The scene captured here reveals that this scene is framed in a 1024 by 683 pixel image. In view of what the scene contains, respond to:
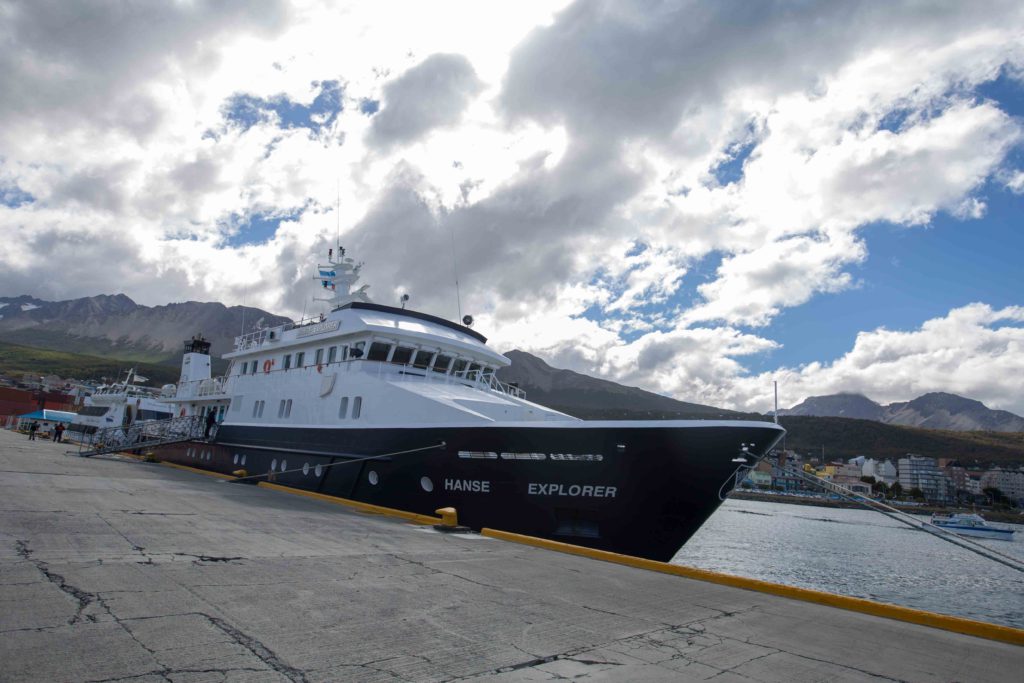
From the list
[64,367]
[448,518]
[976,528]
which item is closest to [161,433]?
[448,518]

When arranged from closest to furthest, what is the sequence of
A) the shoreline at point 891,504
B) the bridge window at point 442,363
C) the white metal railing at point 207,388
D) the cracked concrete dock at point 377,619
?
the cracked concrete dock at point 377,619 < the bridge window at point 442,363 < the white metal railing at point 207,388 < the shoreline at point 891,504

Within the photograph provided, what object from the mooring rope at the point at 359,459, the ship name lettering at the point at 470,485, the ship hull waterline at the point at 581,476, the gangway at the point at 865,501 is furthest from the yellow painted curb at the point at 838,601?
the mooring rope at the point at 359,459

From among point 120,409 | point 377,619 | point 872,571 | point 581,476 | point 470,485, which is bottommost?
point 872,571

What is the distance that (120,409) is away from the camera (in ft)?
137

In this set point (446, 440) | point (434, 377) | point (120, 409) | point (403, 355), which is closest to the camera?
point (446, 440)

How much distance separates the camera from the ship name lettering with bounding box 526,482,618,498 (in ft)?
37.0

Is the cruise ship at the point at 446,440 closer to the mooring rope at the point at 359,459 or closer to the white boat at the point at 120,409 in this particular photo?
the mooring rope at the point at 359,459

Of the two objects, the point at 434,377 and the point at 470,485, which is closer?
the point at 470,485

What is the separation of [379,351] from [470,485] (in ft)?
18.7

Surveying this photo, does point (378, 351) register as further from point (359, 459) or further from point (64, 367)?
point (64, 367)

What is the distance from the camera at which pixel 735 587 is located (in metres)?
7.97

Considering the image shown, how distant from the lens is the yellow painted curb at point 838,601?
247 inches

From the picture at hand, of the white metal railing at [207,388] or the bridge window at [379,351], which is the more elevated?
the bridge window at [379,351]

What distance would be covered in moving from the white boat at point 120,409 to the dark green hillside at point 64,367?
12069 centimetres
